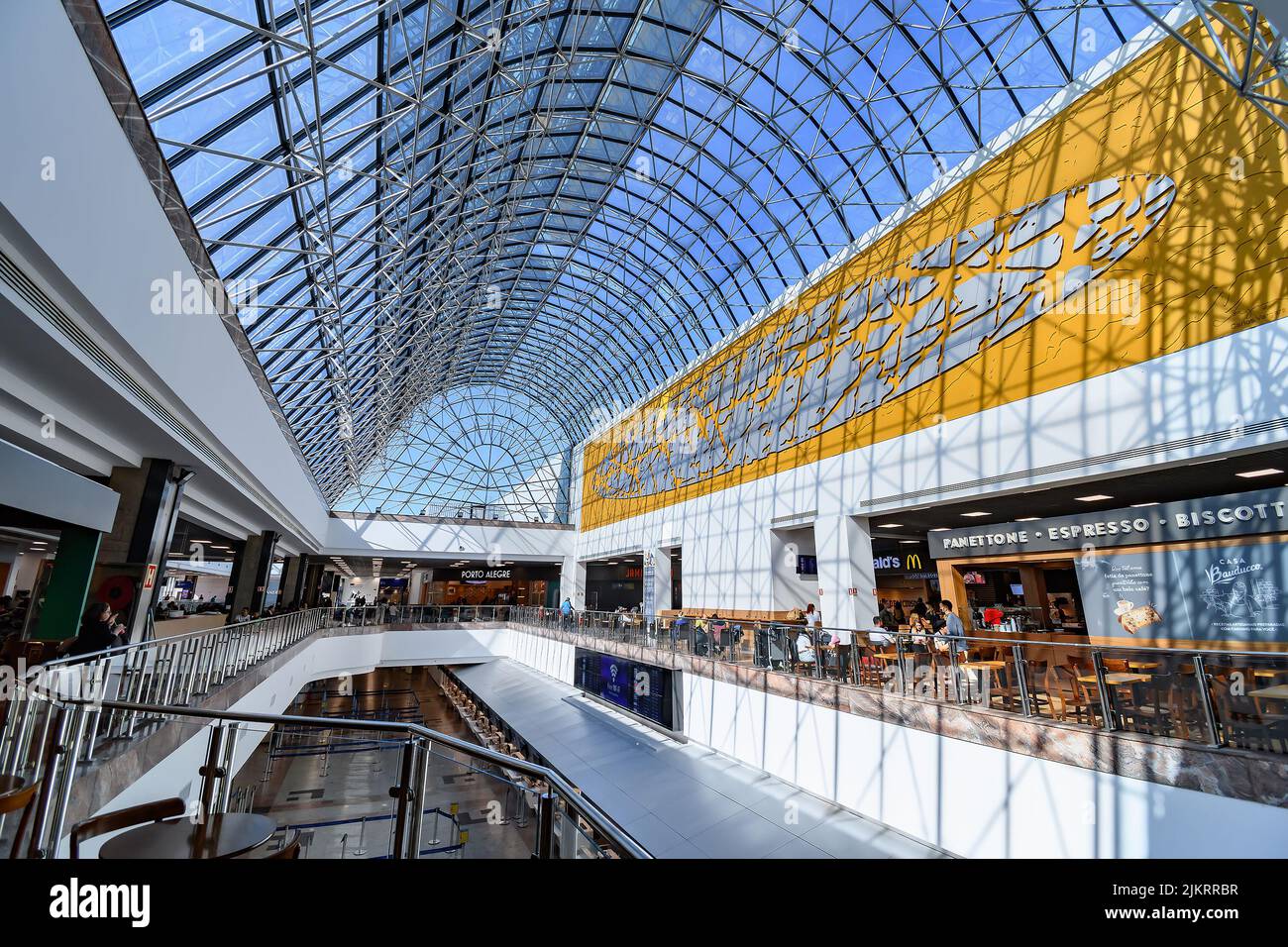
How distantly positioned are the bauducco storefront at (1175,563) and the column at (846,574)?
2513 mm

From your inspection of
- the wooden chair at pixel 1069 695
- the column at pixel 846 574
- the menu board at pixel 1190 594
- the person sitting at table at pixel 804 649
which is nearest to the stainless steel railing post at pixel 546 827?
the wooden chair at pixel 1069 695

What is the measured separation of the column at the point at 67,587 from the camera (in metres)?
9.33

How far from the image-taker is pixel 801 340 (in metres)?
20.8

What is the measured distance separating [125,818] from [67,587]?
890 cm

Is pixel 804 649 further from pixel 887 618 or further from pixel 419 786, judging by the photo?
pixel 419 786

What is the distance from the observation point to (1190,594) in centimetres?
1028

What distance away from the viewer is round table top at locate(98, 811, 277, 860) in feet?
9.42

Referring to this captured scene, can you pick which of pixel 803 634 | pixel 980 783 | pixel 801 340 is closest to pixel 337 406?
pixel 801 340

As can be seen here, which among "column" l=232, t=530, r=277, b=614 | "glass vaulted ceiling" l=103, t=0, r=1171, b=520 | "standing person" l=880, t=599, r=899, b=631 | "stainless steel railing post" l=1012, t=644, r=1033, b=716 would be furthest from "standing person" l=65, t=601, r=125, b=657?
"column" l=232, t=530, r=277, b=614

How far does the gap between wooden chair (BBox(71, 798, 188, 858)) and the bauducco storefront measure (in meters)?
14.1

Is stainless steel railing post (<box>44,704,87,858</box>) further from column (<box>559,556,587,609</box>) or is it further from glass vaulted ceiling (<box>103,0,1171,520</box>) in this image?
column (<box>559,556,587,609</box>)

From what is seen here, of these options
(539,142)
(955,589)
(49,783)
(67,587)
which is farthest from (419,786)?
(539,142)
